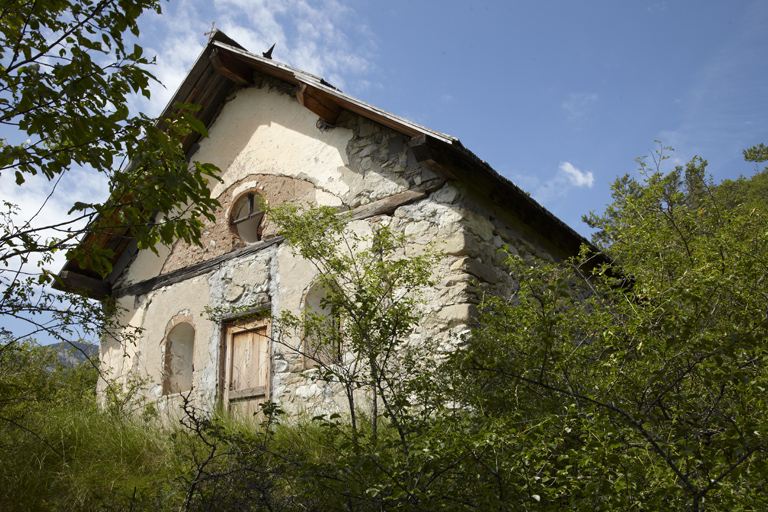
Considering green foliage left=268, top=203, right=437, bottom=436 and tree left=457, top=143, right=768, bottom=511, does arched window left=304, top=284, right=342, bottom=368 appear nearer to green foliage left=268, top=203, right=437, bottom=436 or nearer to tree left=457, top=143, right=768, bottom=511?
green foliage left=268, top=203, right=437, bottom=436

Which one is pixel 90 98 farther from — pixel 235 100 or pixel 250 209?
pixel 235 100

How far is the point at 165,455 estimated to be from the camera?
491 centimetres

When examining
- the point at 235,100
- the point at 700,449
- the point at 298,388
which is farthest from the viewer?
the point at 235,100

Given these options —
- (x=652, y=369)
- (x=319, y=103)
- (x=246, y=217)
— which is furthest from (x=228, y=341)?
(x=652, y=369)

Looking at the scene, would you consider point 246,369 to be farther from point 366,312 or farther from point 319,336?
point 366,312

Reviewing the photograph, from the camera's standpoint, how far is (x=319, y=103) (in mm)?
6562

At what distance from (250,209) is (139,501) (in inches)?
171

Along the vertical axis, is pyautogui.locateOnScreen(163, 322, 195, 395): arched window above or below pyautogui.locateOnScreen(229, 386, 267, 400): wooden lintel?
above

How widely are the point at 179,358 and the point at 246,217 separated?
7.01 ft

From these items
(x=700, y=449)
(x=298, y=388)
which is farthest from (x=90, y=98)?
(x=298, y=388)

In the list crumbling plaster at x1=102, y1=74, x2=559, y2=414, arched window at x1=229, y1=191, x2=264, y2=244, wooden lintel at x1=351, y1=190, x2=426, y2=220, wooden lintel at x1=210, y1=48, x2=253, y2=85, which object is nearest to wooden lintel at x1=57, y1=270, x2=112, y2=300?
crumbling plaster at x1=102, y1=74, x2=559, y2=414

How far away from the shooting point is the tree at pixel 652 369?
231cm

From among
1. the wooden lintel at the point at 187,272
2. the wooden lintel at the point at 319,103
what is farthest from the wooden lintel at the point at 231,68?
the wooden lintel at the point at 187,272

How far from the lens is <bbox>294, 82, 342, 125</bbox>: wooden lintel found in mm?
6465
